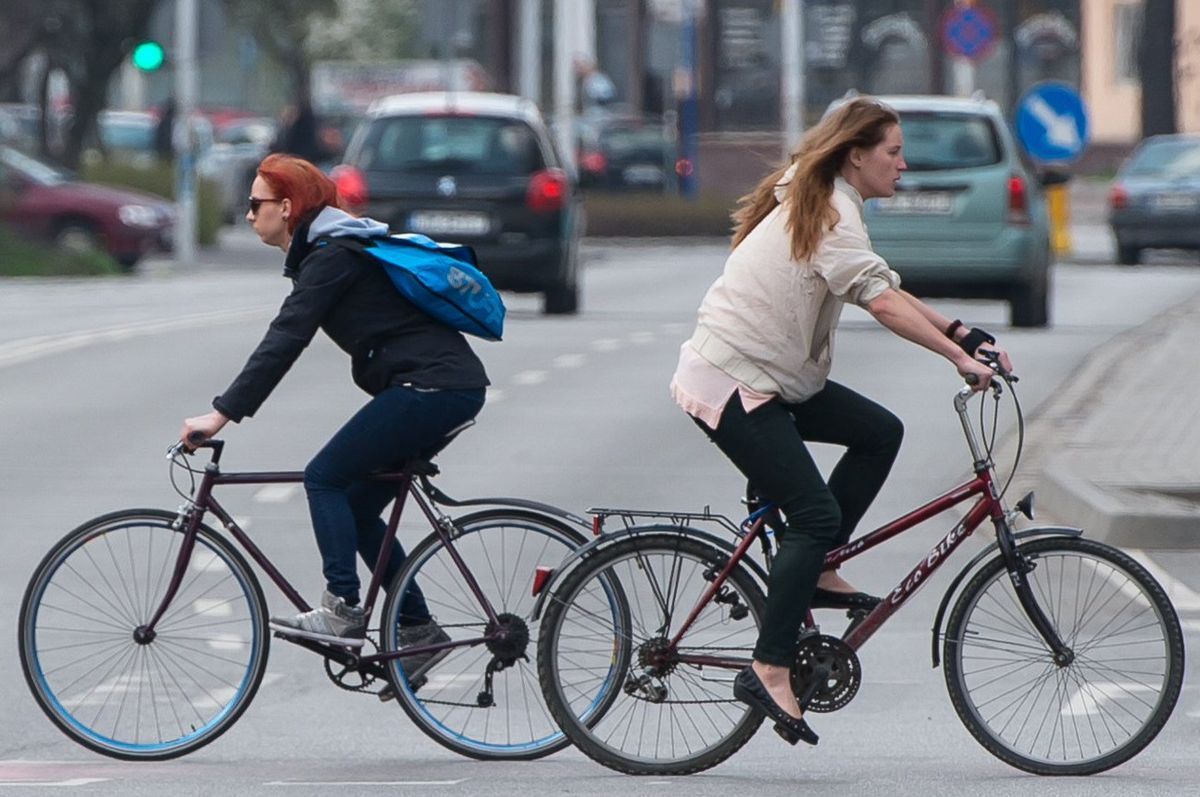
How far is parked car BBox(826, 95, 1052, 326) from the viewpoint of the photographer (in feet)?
63.8

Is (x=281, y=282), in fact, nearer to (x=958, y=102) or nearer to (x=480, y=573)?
(x=958, y=102)

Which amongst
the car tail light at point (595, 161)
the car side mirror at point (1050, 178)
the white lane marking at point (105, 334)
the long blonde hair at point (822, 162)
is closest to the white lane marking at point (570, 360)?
the white lane marking at point (105, 334)

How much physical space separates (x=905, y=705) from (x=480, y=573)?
5.42 feet

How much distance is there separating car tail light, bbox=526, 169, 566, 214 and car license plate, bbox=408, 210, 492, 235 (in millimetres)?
368

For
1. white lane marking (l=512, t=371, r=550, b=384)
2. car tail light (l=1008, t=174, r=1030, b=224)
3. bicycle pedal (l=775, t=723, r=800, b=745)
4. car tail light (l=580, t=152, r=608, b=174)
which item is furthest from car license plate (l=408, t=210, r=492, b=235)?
car tail light (l=580, t=152, r=608, b=174)

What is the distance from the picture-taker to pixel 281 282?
2816cm

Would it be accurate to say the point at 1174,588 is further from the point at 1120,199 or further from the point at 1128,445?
the point at 1120,199

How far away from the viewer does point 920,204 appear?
19.5 metres

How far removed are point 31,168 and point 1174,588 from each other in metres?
23.5

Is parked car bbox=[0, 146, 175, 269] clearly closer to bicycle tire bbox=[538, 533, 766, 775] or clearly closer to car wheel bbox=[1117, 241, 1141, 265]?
car wheel bbox=[1117, 241, 1141, 265]

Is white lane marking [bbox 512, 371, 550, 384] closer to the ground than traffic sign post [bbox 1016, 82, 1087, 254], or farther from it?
closer to the ground

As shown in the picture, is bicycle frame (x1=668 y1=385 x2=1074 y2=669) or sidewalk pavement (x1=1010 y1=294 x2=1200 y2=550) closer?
bicycle frame (x1=668 y1=385 x2=1074 y2=669)

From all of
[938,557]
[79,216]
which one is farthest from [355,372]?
[79,216]

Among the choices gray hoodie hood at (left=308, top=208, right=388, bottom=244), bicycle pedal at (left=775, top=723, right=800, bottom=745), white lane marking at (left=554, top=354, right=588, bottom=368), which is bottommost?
white lane marking at (left=554, top=354, right=588, bottom=368)
